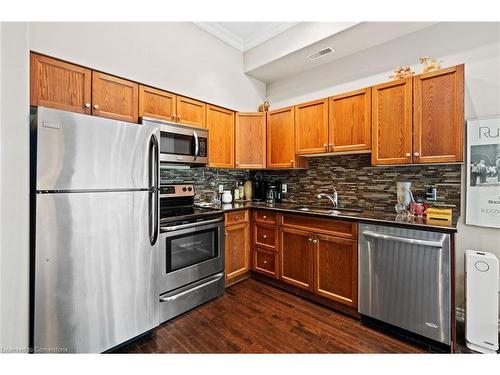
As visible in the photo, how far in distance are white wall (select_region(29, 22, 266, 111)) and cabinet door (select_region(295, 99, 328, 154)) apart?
37.4 inches

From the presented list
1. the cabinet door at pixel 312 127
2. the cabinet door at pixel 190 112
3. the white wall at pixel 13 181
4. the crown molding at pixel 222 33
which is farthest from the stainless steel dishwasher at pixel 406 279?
the crown molding at pixel 222 33

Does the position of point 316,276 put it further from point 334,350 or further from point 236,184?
point 236,184

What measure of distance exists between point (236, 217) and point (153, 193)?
3.92 feet

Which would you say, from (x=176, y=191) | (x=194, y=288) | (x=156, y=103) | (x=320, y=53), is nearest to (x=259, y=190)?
(x=176, y=191)

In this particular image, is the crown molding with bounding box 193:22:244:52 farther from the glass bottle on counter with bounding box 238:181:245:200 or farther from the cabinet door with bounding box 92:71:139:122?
the glass bottle on counter with bounding box 238:181:245:200

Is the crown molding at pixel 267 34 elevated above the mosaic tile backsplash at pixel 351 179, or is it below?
above

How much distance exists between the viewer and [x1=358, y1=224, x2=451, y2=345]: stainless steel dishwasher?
5.54 feet

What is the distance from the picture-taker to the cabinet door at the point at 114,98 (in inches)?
77.3

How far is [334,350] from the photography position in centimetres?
173

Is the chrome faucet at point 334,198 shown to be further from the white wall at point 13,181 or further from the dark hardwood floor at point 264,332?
the white wall at point 13,181

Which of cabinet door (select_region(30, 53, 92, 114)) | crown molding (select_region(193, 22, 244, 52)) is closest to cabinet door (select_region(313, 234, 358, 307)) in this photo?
cabinet door (select_region(30, 53, 92, 114))

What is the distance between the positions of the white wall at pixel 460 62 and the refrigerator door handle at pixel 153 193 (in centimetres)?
243

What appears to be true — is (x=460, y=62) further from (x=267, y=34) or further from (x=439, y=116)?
(x=267, y=34)
